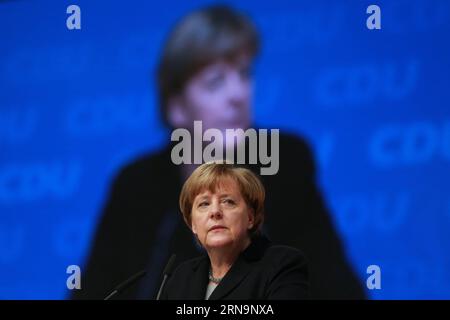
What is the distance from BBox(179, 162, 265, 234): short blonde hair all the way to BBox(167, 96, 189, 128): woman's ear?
2040 millimetres

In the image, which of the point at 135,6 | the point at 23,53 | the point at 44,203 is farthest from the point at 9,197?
the point at 135,6

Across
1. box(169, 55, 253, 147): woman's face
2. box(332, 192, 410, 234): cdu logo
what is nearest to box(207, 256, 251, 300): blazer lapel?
box(332, 192, 410, 234): cdu logo

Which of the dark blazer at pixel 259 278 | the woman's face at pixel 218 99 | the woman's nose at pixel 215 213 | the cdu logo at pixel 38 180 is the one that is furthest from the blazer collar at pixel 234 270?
the cdu logo at pixel 38 180

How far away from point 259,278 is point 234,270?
0.30ft

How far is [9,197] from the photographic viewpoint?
15.5 feet

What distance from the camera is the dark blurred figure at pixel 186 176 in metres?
4.36

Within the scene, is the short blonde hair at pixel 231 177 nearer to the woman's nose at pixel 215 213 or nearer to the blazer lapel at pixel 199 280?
the woman's nose at pixel 215 213

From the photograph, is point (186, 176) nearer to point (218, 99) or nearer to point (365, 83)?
point (218, 99)

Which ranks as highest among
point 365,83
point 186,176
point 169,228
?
point 365,83

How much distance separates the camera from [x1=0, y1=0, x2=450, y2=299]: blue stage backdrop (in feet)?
13.7

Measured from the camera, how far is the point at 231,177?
8.00ft

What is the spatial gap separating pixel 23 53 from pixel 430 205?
8.55 ft

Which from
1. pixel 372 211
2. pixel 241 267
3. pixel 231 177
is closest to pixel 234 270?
pixel 241 267

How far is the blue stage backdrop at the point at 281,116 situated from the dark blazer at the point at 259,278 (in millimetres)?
1911
